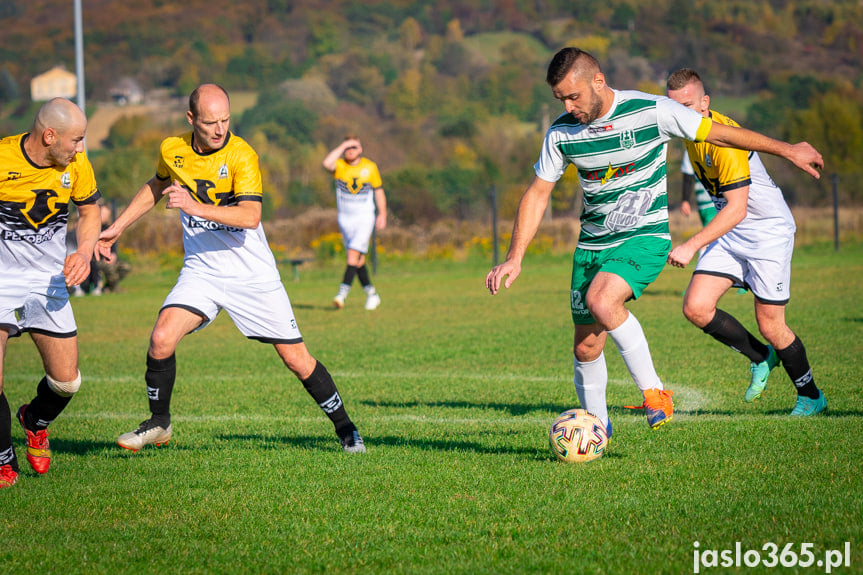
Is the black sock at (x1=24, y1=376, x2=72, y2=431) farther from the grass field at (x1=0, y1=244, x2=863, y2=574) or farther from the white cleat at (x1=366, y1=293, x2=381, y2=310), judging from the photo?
the white cleat at (x1=366, y1=293, x2=381, y2=310)

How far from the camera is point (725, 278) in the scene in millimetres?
7230

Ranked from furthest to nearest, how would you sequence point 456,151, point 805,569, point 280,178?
point 456,151
point 280,178
point 805,569

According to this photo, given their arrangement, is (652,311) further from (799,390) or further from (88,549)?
(88,549)

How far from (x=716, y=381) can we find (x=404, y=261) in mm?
18581

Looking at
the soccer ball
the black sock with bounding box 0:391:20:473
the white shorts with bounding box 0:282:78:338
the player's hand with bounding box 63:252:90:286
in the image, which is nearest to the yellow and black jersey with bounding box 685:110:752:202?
the soccer ball

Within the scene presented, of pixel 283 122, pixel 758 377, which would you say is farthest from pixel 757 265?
pixel 283 122

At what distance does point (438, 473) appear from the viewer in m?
5.45

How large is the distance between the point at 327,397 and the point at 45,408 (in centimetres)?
175

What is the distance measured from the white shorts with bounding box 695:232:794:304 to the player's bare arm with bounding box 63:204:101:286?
13.9 ft

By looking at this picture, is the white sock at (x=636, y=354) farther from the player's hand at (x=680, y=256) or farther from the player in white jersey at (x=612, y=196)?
the player's hand at (x=680, y=256)

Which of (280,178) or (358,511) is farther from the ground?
(358,511)

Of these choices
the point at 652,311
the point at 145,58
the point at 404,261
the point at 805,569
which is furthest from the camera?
the point at 145,58

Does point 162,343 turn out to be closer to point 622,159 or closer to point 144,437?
point 144,437

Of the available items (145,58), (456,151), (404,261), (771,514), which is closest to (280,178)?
(456,151)
